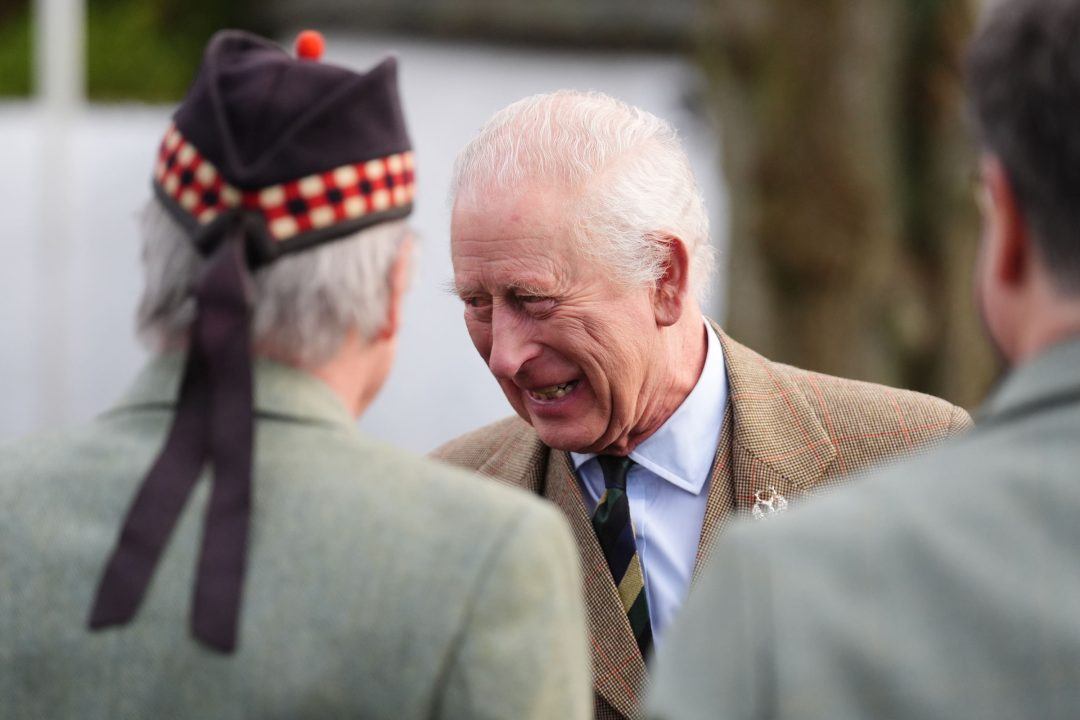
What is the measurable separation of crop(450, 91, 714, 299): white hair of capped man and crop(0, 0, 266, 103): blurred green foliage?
9.00 metres

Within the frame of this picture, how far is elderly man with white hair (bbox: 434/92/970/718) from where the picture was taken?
9.33 feet

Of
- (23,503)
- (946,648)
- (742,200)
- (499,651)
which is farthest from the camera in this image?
(742,200)

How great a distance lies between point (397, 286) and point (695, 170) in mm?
6323

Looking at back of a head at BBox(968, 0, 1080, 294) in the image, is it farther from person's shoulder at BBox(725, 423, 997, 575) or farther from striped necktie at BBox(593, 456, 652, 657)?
striped necktie at BBox(593, 456, 652, 657)

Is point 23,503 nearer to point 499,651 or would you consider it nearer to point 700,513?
point 499,651

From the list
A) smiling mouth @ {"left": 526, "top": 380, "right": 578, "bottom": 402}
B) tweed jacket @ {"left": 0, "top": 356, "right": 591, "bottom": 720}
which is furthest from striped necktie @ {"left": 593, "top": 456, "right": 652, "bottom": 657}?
tweed jacket @ {"left": 0, "top": 356, "right": 591, "bottom": 720}

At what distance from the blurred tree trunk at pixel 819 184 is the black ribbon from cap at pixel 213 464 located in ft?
20.4

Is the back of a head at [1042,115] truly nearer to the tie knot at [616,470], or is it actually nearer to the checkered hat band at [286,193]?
the checkered hat band at [286,193]

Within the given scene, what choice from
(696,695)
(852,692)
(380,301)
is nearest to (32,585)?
(380,301)

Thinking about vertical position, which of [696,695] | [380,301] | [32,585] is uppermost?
[380,301]

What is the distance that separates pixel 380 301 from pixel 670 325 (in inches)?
46.8

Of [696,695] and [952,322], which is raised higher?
[696,695]

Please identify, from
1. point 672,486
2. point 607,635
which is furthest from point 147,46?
point 607,635

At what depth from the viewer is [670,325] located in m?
2.99
